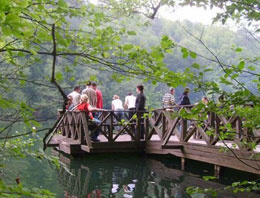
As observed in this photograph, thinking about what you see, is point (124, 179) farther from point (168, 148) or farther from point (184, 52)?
point (184, 52)

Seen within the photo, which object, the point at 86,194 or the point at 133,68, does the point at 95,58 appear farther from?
the point at 86,194

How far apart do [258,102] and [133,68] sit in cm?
109

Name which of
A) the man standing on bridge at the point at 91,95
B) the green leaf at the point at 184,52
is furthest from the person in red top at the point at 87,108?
the green leaf at the point at 184,52

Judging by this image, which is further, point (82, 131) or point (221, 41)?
point (221, 41)

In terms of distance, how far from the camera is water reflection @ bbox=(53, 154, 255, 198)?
7469 mm

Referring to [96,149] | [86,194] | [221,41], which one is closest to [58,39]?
[86,194]

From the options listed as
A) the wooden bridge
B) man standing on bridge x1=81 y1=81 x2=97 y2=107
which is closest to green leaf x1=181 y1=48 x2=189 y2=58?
the wooden bridge

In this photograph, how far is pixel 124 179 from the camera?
8641mm

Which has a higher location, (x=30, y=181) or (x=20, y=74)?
(x=20, y=74)

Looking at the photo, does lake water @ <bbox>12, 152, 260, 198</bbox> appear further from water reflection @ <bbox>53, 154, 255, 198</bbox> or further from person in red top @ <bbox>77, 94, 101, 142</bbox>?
person in red top @ <bbox>77, 94, 101, 142</bbox>

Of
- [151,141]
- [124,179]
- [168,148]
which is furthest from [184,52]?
[151,141]

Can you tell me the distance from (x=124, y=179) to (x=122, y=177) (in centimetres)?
18

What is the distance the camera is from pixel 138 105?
1002 cm

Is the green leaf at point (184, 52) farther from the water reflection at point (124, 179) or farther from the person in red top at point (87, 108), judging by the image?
the person in red top at point (87, 108)
